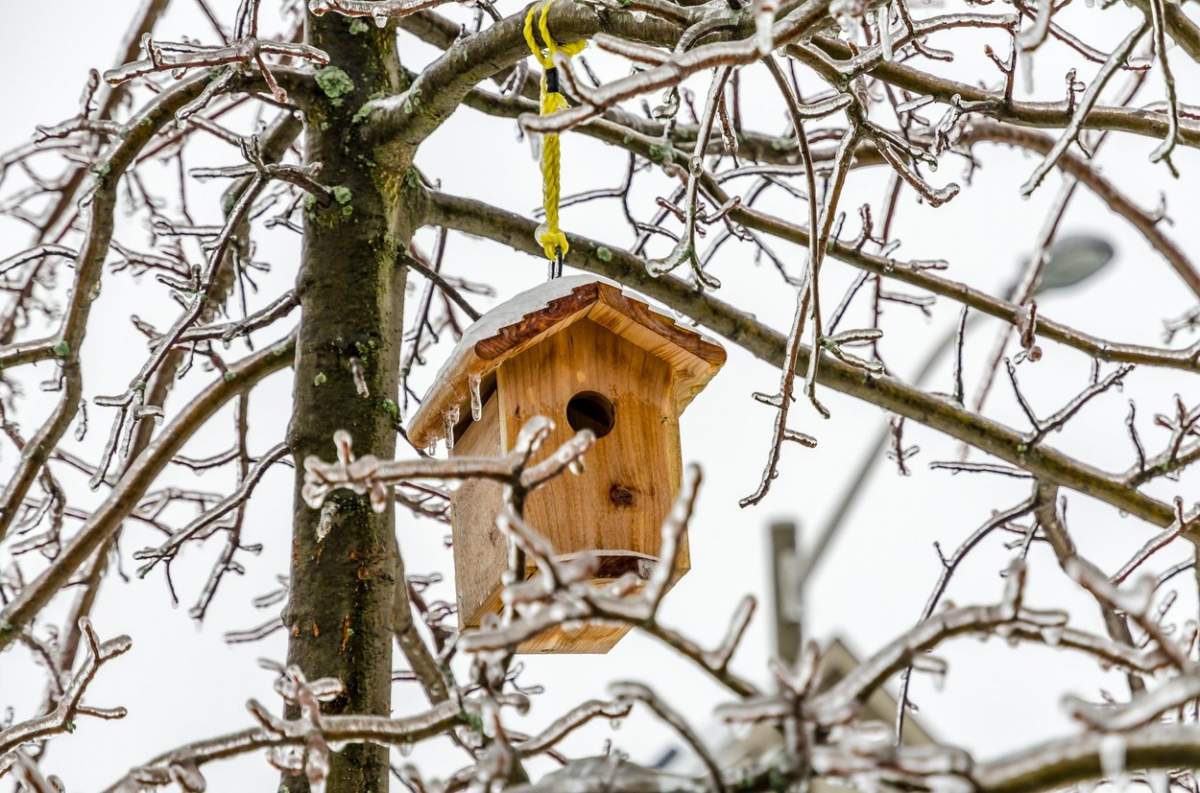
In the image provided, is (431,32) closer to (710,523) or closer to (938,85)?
(938,85)

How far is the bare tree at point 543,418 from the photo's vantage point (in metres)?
1.14

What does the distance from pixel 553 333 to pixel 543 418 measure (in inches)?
42.6

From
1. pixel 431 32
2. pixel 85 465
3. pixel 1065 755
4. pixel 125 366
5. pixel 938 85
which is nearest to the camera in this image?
pixel 1065 755

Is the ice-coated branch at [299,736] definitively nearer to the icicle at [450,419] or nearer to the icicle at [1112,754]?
the icicle at [1112,754]

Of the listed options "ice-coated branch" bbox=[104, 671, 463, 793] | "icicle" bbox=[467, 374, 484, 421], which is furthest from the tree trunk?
"ice-coated branch" bbox=[104, 671, 463, 793]

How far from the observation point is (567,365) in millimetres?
2398

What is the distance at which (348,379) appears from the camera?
8.44 feet

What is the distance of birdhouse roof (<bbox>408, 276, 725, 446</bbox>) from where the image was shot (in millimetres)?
2266

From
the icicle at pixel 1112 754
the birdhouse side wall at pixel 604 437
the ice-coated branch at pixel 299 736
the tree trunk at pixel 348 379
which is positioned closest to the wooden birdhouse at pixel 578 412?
the birdhouse side wall at pixel 604 437

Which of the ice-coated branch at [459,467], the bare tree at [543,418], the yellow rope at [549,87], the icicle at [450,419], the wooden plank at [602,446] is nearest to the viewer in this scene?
the bare tree at [543,418]

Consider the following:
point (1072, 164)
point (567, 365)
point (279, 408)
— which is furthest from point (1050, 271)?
point (279, 408)

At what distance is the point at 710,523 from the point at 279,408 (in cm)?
228

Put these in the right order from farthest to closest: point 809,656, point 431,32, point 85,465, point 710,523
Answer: point 710,523 < point 85,465 < point 431,32 < point 809,656

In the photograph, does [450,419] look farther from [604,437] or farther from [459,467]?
[459,467]
